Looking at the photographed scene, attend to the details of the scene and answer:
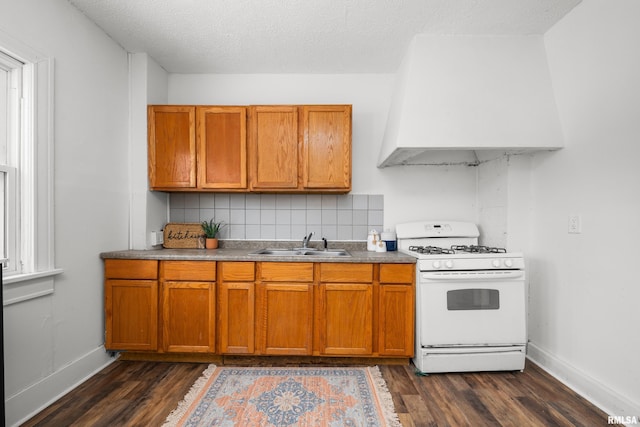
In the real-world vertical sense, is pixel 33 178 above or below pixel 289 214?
above

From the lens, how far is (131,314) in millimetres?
2523

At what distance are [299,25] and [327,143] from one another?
0.92 meters

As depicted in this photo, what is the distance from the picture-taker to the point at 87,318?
2359 mm

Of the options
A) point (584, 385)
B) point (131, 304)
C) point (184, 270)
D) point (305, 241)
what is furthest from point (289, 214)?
point (584, 385)

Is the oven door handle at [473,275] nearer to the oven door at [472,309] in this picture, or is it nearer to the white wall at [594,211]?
the oven door at [472,309]

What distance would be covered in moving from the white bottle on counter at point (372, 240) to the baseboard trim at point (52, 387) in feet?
7.77

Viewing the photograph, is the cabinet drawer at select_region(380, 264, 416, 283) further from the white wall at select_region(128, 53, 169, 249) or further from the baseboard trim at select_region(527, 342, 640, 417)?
the white wall at select_region(128, 53, 169, 249)

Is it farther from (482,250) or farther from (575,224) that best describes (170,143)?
(575,224)

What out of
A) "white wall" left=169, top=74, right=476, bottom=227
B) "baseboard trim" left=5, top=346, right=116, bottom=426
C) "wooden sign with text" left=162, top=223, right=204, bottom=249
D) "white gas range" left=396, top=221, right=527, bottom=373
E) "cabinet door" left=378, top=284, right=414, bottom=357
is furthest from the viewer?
"white wall" left=169, top=74, right=476, bottom=227

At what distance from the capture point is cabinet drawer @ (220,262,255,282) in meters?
2.52

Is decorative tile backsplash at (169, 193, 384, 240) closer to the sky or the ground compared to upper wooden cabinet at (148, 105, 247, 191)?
closer to the ground

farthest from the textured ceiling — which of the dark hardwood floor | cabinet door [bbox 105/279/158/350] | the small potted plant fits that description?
the dark hardwood floor

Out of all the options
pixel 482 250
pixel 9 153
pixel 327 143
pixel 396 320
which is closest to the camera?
pixel 9 153

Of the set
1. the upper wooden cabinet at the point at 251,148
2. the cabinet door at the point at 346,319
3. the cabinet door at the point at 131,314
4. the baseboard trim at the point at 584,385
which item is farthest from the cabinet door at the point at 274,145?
the baseboard trim at the point at 584,385
